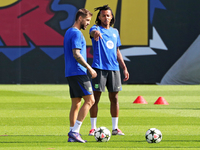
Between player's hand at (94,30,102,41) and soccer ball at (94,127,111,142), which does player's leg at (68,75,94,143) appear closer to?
soccer ball at (94,127,111,142)

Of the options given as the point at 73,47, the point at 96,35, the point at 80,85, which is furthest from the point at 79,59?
the point at 96,35

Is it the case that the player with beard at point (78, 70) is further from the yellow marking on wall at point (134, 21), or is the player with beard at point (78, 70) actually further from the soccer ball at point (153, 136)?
the yellow marking on wall at point (134, 21)

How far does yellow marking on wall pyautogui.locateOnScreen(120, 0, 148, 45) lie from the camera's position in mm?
22094

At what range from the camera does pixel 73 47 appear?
553 cm

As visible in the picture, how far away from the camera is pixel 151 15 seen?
22141 mm

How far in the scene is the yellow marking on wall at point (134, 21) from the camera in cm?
2209

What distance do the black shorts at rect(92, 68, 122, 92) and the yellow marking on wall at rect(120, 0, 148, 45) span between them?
51.7 ft

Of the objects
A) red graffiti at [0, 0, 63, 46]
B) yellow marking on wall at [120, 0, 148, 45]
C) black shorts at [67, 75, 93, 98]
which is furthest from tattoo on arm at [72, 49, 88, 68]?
red graffiti at [0, 0, 63, 46]

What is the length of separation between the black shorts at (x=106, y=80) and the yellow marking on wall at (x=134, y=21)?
51.7 feet

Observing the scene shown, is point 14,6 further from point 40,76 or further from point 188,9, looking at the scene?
point 188,9

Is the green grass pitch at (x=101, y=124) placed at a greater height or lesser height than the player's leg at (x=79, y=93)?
lesser

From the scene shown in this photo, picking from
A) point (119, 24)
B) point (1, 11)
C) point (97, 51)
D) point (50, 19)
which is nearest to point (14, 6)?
point (1, 11)

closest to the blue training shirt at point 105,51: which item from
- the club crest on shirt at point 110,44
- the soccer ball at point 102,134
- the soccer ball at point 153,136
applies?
the club crest on shirt at point 110,44

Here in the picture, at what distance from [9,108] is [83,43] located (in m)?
5.70
